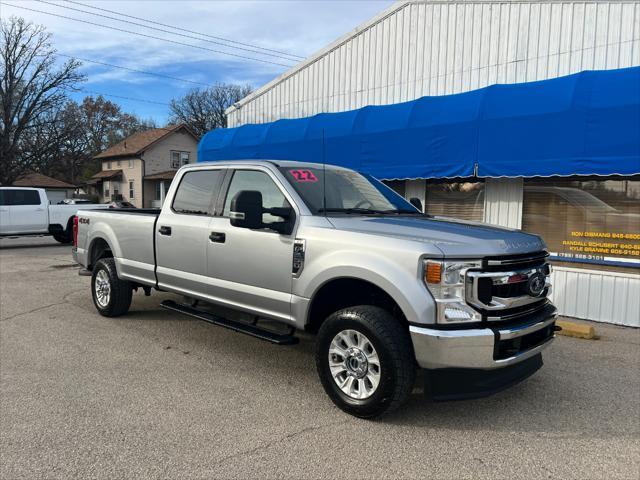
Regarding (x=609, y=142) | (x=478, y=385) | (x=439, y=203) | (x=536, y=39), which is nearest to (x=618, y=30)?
(x=536, y=39)

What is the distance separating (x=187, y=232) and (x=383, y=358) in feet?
9.06

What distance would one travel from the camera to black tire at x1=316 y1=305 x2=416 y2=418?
3.60 m

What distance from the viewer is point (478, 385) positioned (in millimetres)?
3533

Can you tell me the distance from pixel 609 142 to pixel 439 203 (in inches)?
134

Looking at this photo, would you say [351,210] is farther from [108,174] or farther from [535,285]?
[108,174]

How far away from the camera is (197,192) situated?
18.5 ft

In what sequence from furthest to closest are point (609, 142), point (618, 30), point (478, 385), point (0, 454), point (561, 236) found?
1. point (561, 236)
2. point (618, 30)
3. point (609, 142)
4. point (478, 385)
5. point (0, 454)

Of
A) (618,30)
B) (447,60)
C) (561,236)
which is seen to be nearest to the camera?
(618,30)

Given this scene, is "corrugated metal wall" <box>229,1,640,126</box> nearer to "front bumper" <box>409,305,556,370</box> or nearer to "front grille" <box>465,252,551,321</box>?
"front grille" <box>465,252,551,321</box>

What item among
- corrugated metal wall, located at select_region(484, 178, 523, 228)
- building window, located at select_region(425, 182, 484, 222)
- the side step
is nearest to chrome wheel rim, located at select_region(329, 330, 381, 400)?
the side step

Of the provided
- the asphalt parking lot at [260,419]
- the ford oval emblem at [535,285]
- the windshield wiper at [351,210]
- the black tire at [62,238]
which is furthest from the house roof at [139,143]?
the ford oval emblem at [535,285]

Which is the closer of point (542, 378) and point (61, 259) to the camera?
point (542, 378)

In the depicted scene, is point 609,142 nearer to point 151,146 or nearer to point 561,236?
point 561,236

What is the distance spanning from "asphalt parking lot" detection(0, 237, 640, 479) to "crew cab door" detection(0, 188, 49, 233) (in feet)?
43.7
